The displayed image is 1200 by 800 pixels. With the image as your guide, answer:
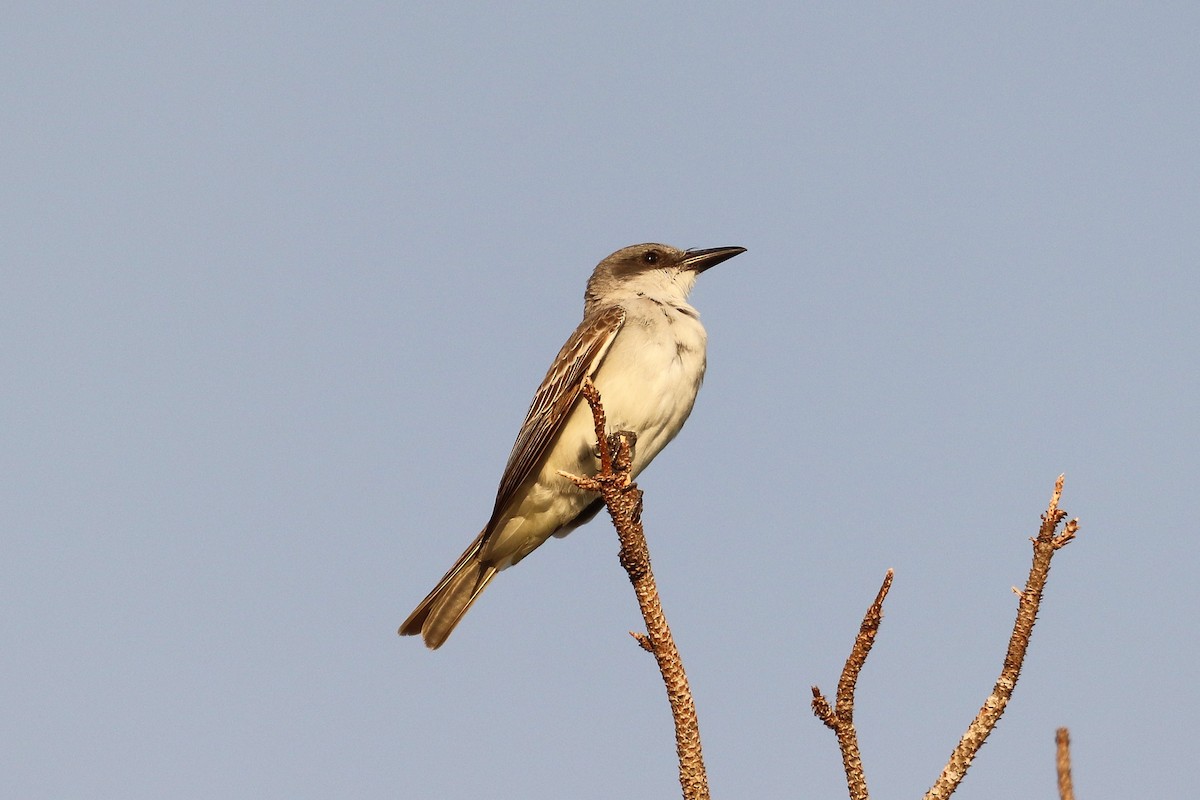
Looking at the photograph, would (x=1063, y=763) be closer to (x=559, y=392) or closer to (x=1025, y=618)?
(x=1025, y=618)

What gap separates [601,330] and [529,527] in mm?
1482

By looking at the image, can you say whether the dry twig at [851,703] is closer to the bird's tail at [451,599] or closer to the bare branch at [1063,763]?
the bare branch at [1063,763]

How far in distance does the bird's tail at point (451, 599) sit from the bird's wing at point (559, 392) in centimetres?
33

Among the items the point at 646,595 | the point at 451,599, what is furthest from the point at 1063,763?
the point at 451,599

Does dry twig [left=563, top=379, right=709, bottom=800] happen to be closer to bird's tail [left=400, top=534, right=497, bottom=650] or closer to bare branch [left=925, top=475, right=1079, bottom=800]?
bare branch [left=925, top=475, right=1079, bottom=800]

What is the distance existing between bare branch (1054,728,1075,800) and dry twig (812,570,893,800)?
101 centimetres

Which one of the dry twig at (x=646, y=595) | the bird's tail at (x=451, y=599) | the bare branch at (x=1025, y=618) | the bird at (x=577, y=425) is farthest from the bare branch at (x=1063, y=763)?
the bird's tail at (x=451, y=599)

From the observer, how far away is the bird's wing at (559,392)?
8.45m

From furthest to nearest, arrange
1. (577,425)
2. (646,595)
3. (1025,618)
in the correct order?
(577,425)
(646,595)
(1025,618)

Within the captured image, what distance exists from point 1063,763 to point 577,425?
5907mm

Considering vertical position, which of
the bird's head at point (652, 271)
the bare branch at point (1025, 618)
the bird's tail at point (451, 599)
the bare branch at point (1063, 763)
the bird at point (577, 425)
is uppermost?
the bird's head at point (652, 271)

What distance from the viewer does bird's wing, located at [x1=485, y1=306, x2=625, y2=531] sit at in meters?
8.45

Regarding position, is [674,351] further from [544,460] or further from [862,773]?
[862,773]

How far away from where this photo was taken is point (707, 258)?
32.6 ft
